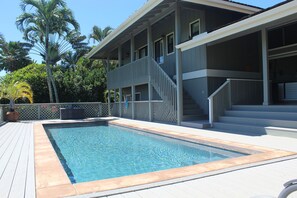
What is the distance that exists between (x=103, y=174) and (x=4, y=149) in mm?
3168

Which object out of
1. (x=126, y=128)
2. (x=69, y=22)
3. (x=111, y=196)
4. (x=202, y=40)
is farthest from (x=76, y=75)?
(x=111, y=196)

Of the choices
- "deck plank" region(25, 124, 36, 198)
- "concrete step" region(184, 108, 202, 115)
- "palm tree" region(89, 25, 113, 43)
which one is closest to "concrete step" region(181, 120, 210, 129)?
"concrete step" region(184, 108, 202, 115)

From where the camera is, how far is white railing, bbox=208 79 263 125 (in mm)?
10211

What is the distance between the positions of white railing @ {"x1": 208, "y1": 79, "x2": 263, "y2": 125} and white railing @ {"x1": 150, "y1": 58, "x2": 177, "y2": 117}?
2121 millimetres

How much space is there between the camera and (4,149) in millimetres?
6961

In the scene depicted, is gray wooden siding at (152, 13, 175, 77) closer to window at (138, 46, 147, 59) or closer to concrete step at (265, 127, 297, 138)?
window at (138, 46, 147, 59)

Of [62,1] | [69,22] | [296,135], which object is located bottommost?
[296,135]

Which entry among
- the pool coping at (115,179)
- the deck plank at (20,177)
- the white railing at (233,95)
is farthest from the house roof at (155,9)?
the deck plank at (20,177)

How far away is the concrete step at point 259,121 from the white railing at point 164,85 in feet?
8.10

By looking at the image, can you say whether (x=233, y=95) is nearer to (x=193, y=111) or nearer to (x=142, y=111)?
(x=193, y=111)

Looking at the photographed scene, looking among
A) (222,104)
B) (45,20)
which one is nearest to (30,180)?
(222,104)

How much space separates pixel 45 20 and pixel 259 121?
1711cm

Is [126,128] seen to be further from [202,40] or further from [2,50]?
[2,50]

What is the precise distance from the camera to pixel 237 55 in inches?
504
